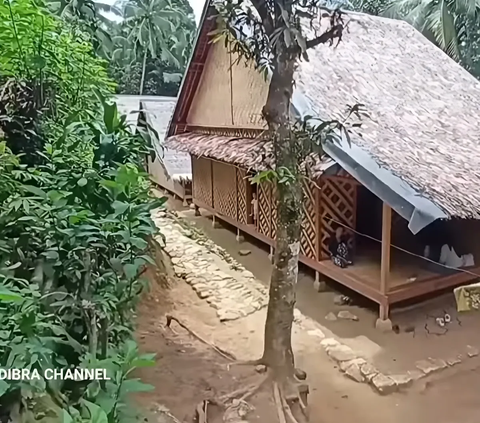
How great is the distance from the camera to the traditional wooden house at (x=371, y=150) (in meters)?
5.36

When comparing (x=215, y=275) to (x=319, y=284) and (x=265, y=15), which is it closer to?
(x=319, y=284)

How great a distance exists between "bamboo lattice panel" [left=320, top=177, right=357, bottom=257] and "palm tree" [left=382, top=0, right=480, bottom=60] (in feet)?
30.7

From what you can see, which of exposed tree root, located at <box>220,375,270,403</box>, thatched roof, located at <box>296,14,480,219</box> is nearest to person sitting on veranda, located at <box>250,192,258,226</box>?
thatched roof, located at <box>296,14,480,219</box>

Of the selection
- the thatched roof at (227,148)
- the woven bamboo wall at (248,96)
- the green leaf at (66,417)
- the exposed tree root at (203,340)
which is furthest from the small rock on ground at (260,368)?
the woven bamboo wall at (248,96)

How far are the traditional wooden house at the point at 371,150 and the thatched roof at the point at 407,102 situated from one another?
2cm

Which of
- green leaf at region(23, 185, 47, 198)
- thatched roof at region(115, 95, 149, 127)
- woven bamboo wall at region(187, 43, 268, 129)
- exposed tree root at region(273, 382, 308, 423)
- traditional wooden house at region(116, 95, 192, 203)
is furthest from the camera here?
traditional wooden house at region(116, 95, 192, 203)

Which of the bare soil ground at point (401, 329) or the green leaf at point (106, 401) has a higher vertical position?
the green leaf at point (106, 401)

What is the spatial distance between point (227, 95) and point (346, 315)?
4.94m

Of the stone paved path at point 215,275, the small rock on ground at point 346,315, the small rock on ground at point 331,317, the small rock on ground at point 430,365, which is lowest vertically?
the stone paved path at point 215,275

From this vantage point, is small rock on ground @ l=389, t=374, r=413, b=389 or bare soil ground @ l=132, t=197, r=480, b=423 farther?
small rock on ground @ l=389, t=374, r=413, b=389

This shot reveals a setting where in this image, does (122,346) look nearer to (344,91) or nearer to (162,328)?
(162,328)

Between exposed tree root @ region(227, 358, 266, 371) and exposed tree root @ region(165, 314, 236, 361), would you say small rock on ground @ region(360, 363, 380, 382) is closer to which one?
exposed tree root @ region(227, 358, 266, 371)

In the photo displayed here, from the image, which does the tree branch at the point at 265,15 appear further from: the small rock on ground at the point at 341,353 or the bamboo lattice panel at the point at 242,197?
the bamboo lattice panel at the point at 242,197

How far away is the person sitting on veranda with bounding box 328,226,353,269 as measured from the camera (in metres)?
6.46
